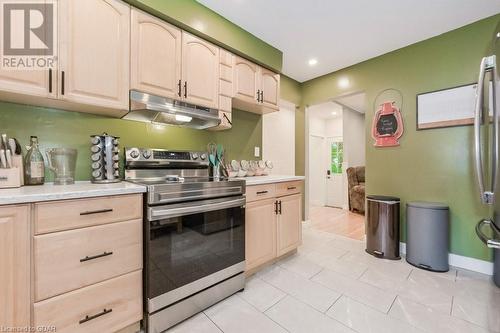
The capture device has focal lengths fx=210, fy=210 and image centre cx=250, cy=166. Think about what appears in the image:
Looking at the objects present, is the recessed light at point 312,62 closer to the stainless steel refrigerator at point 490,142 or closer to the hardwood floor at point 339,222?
the stainless steel refrigerator at point 490,142

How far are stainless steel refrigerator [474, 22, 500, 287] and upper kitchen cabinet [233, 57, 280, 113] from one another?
1.78m

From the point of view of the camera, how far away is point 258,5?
6.33 ft

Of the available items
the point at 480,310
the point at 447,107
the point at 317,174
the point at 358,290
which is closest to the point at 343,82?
the point at 447,107

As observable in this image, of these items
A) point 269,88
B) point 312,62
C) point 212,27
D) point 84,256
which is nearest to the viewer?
point 84,256

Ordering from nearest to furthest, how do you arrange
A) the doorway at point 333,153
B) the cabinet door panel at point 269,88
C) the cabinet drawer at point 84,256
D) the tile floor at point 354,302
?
the cabinet drawer at point 84,256
the tile floor at point 354,302
the cabinet door panel at point 269,88
the doorway at point 333,153

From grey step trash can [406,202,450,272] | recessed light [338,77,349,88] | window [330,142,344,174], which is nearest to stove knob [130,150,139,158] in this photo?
grey step trash can [406,202,450,272]

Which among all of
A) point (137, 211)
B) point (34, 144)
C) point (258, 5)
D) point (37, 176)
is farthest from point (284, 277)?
point (258, 5)

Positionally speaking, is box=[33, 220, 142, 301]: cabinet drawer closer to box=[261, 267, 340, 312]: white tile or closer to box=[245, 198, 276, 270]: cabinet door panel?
box=[245, 198, 276, 270]: cabinet door panel

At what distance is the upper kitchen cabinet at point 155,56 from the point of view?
1.61 meters

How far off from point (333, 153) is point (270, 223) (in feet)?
14.4

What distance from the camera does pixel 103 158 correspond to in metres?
1.59

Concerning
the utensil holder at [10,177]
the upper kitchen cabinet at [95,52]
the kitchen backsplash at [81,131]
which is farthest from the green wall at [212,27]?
the utensil holder at [10,177]

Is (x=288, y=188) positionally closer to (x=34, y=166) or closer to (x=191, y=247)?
(x=191, y=247)

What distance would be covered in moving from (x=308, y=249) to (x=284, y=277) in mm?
795
